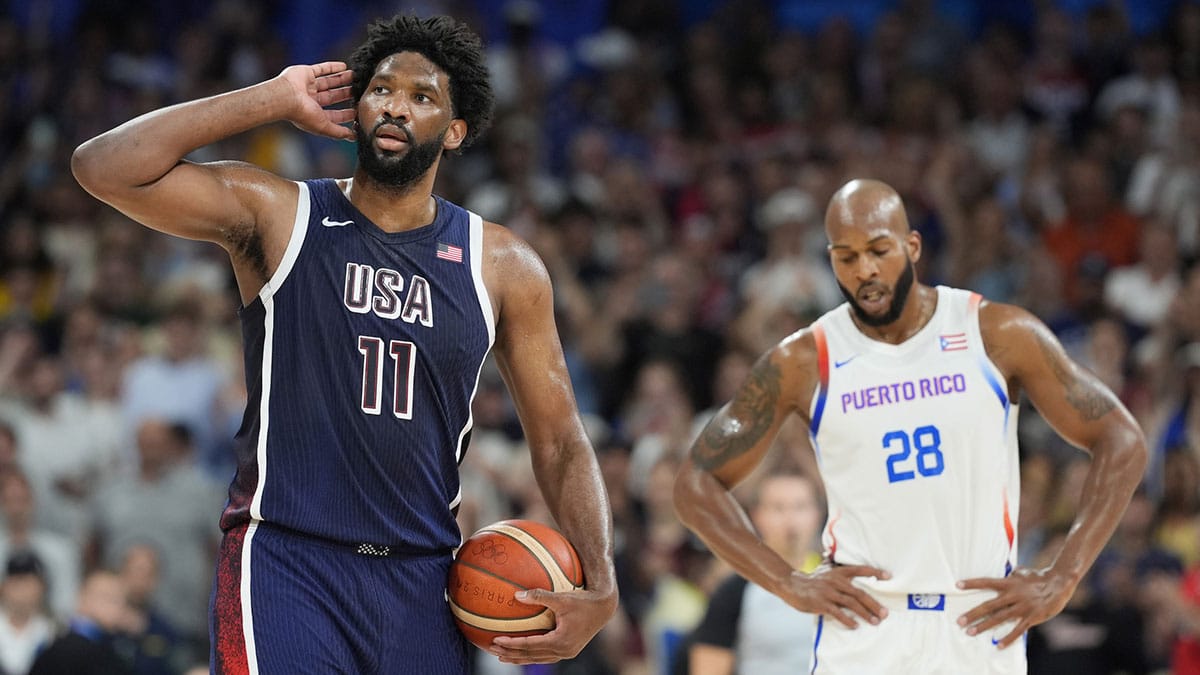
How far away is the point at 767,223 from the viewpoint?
12094 mm

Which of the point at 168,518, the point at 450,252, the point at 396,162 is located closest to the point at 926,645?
the point at 450,252

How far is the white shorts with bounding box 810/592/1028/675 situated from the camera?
18.1 ft

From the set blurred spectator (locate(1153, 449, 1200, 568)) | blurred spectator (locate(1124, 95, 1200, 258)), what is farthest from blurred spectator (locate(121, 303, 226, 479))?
blurred spectator (locate(1124, 95, 1200, 258))

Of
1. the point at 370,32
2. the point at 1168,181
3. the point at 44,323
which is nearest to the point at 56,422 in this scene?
the point at 44,323

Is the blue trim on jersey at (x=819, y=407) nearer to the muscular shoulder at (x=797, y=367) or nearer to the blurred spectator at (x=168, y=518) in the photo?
the muscular shoulder at (x=797, y=367)

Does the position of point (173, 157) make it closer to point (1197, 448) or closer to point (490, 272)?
point (490, 272)

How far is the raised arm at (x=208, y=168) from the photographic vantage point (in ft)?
14.4

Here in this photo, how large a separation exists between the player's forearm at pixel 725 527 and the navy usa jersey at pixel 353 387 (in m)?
1.42

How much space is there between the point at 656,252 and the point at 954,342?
703 cm

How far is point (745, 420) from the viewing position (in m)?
5.98

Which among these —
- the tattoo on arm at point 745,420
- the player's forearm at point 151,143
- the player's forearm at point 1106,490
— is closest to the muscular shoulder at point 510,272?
the player's forearm at point 151,143

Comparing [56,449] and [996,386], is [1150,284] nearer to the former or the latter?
[996,386]

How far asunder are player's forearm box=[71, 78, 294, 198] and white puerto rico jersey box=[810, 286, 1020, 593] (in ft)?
7.84

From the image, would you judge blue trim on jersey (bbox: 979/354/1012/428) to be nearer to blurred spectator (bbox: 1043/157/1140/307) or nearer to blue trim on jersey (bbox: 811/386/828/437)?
blue trim on jersey (bbox: 811/386/828/437)
